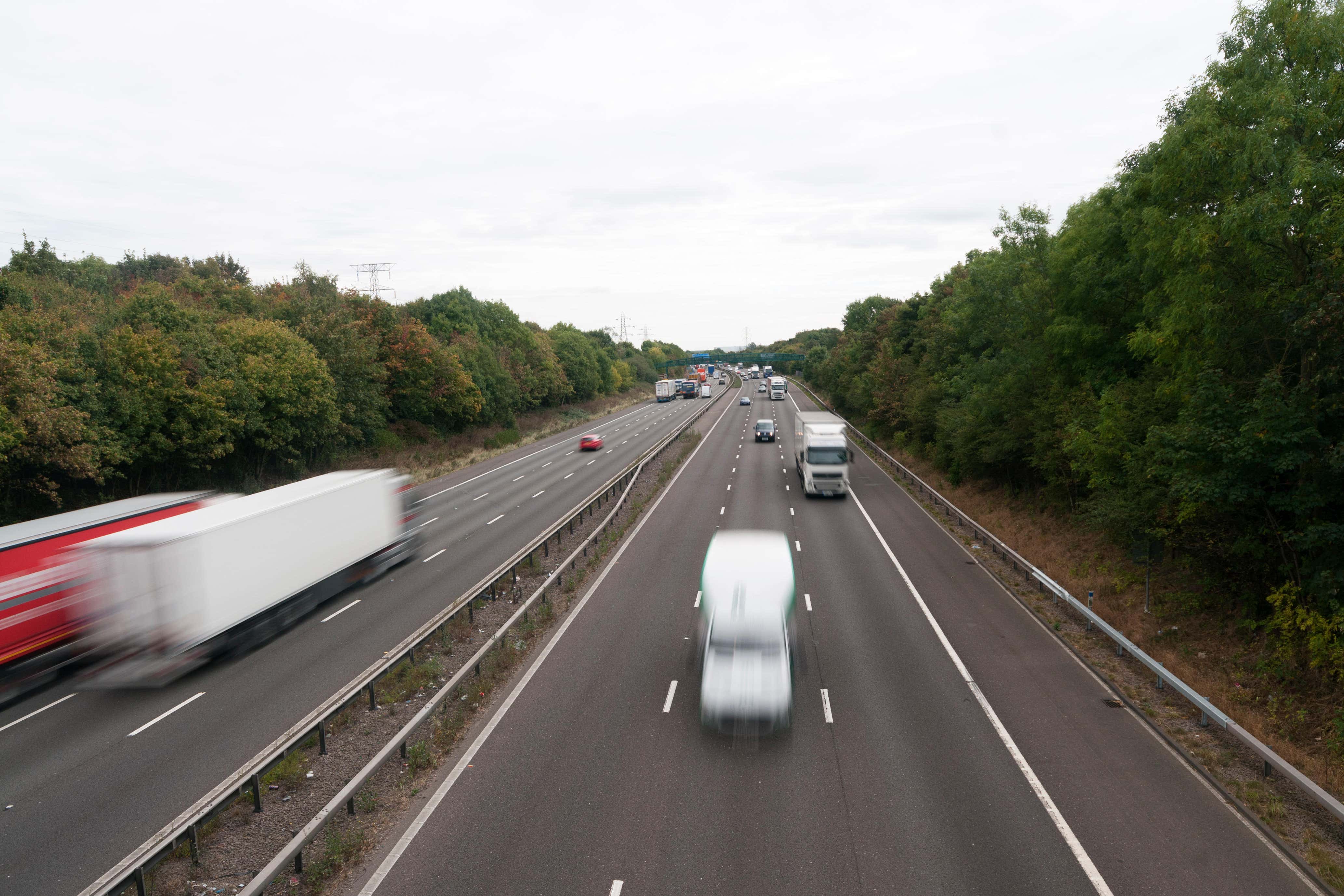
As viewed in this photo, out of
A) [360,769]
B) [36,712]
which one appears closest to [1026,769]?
[360,769]

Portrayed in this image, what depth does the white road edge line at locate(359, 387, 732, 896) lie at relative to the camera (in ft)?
28.4

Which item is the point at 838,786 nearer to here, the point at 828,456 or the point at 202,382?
the point at 828,456

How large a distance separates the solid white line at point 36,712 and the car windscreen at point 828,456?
90.5 ft

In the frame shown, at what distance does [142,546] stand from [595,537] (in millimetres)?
14094

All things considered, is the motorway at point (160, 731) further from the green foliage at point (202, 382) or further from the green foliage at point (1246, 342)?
the green foliage at point (1246, 342)

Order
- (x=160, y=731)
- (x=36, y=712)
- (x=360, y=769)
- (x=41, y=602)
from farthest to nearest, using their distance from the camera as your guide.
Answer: (x=41, y=602)
(x=36, y=712)
(x=160, y=731)
(x=360, y=769)

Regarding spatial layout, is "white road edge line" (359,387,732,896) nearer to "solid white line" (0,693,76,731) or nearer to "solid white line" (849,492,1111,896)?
"solid white line" (849,492,1111,896)

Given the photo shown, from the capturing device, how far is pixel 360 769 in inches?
428

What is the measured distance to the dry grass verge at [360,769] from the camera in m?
8.56

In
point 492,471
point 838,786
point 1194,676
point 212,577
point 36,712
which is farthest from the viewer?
point 492,471

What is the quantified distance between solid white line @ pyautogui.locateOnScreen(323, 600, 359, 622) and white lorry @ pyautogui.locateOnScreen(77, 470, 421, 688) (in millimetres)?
498

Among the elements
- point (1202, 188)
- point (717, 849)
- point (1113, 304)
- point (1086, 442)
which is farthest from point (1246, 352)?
point (717, 849)

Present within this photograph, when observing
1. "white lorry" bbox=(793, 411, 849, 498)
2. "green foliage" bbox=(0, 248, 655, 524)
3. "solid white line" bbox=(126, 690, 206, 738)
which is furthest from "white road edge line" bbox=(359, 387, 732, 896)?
"green foliage" bbox=(0, 248, 655, 524)

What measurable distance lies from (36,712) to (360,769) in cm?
800
